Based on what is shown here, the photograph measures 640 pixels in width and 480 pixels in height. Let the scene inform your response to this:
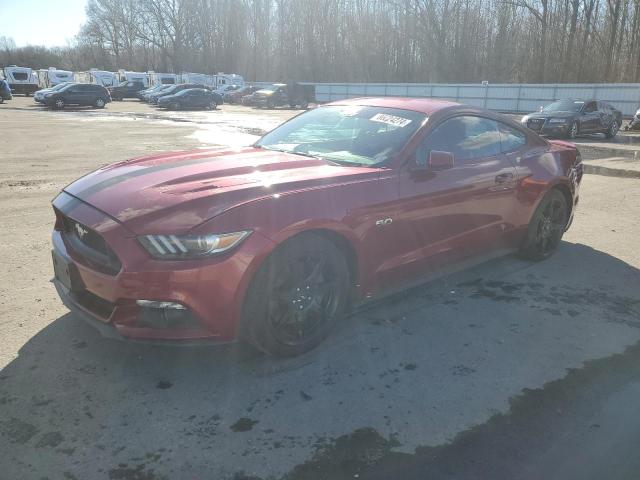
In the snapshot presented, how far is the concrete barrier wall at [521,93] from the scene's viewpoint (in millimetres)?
30484

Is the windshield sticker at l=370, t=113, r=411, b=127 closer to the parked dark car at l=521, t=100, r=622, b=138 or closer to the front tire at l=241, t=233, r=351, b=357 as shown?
the front tire at l=241, t=233, r=351, b=357

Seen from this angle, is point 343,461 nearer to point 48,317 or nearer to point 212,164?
point 212,164

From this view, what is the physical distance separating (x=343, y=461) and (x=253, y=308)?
0.99m

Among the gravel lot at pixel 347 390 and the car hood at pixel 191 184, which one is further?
the car hood at pixel 191 184

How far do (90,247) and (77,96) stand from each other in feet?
111

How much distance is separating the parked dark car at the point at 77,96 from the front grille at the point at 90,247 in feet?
108

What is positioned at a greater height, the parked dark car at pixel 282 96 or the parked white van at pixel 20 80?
the parked white van at pixel 20 80

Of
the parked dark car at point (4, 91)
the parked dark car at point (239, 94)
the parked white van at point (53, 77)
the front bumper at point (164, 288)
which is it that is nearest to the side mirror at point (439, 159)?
the front bumper at point (164, 288)

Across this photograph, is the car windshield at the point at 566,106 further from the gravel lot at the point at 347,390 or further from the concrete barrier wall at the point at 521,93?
the gravel lot at the point at 347,390

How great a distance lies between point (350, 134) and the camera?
4.27 metres

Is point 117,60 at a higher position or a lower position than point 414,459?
higher

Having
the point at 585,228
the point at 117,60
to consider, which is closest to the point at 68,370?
the point at 585,228

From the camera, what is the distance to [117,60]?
88.0 metres

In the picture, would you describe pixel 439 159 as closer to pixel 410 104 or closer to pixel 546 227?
pixel 410 104
